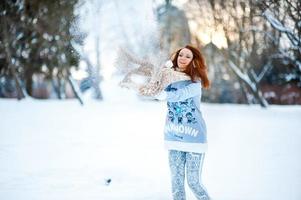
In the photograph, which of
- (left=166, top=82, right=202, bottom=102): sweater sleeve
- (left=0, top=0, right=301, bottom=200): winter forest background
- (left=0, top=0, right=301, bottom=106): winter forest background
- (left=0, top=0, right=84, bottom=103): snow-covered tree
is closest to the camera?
(left=166, top=82, right=202, bottom=102): sweater sleeve

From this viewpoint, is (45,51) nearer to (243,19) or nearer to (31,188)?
(243,19)

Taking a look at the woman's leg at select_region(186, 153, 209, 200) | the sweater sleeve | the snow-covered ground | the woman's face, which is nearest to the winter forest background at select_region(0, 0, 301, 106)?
the snow-covered ground

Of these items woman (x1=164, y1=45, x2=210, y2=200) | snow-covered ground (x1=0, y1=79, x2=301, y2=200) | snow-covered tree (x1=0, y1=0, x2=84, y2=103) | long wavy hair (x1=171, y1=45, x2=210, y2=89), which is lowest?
snow-covered ground (x1=0, y1=79, x2=301, y2=200)

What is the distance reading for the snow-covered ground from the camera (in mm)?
4660

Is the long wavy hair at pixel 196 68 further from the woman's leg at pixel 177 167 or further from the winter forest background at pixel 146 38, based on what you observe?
the winter forest background at pixel 146 38

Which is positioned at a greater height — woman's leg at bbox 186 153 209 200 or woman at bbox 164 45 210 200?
woman at bbox 164 45 210 200

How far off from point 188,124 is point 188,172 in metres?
0.40

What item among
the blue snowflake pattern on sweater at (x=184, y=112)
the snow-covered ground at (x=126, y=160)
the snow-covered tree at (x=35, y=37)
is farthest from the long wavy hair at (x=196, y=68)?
the snow-covered tree at (x=35, y=37)

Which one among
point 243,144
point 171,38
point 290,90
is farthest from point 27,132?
point 290,90

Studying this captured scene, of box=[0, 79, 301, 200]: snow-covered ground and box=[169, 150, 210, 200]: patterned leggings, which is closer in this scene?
box=[169, 150, 210, 200]: patterned leggings

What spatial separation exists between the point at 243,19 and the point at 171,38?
8.40 m

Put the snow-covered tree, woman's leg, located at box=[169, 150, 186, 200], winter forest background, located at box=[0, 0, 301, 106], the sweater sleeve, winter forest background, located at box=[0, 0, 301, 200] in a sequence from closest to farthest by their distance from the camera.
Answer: the sweater sleeve
woman's leg, located at box=[169, 150, 186, 200]
winter forest background, located at box=[0, 0, 301, 200]
winter forest background, located at box=[0, 0, 301, 106]
the snow-covered tree

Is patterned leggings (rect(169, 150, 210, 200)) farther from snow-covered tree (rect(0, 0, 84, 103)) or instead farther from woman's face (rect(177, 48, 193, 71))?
snow-covered tree (rect(0, 0, 84, 103))

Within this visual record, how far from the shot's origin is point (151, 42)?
8.04m
